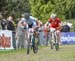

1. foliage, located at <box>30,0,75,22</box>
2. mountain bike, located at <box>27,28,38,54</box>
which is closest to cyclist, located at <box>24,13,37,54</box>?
mountain bike, located at <box>27,28,38,54</box>

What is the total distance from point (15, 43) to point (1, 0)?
19.7 m

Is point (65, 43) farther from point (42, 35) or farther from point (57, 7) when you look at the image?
point (57, 7)

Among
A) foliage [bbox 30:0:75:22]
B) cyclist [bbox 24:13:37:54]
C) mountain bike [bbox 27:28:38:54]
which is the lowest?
mountain bike [bbox 27:28:38:54]

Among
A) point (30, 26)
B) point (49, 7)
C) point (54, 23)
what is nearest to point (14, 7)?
point (49, 7)

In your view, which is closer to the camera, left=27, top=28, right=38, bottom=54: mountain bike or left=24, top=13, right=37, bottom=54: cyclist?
left=24, top=13, right=37, bottom=54: cyclist

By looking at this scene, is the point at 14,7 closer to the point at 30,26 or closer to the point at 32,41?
the point at 30,26

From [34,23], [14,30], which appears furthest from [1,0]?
[34,23]

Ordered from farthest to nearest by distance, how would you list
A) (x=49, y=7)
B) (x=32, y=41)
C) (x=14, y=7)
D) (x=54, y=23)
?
(x=14, y=7)
(x=49, y=7)
(x=54, y=23)
(x=32, y=41)

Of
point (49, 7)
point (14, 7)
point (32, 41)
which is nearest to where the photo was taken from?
point (32, 41)

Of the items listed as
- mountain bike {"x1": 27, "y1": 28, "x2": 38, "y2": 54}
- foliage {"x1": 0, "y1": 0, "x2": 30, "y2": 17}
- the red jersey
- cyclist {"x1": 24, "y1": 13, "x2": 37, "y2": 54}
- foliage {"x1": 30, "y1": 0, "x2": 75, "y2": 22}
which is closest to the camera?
cyclist {"x1": 24, "y1": 13, "x2": 37, "y2": 54}

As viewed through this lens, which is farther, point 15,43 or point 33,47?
point 15,43

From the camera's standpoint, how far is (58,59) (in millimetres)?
18750

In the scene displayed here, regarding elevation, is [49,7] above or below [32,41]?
above

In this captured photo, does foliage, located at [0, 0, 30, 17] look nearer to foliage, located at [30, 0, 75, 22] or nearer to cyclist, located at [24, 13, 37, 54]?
foliage, located at [30, 0, 75, 22]
